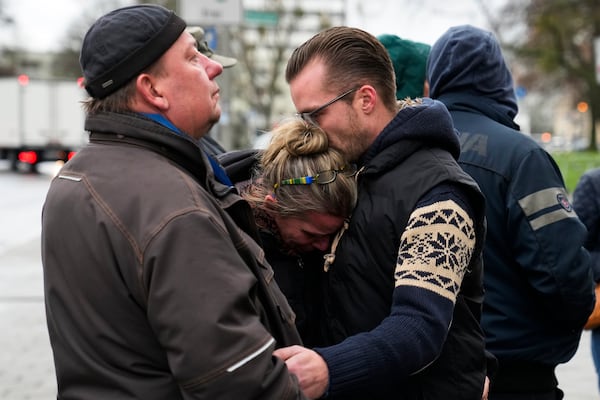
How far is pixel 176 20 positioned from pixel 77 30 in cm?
6110

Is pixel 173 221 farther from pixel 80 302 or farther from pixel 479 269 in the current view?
pixel 479 269

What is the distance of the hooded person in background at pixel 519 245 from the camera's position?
2.81m

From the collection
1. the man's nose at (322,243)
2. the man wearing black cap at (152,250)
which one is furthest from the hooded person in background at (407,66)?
the man wearing black cap at (152,250)

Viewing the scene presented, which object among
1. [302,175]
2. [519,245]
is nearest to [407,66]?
[519,245]

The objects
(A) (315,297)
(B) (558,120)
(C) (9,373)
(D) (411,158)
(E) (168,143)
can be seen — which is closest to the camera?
(E) (168,143)

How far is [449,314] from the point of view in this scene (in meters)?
2.14

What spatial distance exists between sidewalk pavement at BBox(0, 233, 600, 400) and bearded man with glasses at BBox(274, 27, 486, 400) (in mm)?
3999

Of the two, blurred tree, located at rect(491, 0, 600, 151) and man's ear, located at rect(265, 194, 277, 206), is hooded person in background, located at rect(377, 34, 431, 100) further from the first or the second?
blurred tree, located at rect(491, 0, 600, 151)

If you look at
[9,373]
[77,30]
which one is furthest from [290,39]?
[9,373]

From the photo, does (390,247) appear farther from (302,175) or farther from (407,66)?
(407,66)

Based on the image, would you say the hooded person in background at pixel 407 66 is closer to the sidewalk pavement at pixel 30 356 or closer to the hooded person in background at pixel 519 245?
the hooded person in background at pixel 519 245

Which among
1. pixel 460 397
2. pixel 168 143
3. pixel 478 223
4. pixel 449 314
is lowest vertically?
pixel 460 397

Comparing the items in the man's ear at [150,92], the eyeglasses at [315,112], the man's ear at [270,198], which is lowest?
the man's ear at [270,198]

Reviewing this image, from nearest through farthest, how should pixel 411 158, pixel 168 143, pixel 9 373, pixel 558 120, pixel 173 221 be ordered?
pixel 173 221 → pixel 168 143 → pixel 411 158 → pixel 9 373 → pixel 558 120
